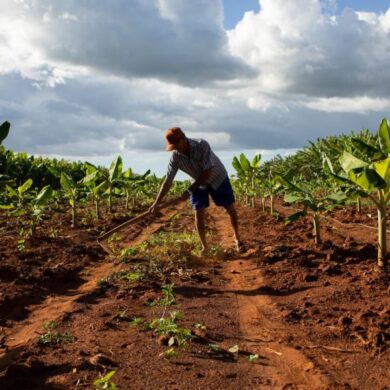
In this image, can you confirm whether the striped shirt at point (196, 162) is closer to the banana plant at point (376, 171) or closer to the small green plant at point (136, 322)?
the banana plant at point (376, 171)

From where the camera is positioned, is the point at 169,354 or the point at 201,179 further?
the point at 201,179

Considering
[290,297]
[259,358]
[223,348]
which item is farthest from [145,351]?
[290,297]

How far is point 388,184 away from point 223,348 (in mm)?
2374

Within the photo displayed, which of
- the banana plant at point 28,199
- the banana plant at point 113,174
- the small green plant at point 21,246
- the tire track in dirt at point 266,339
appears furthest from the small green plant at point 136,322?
the banana plant at point 113,174

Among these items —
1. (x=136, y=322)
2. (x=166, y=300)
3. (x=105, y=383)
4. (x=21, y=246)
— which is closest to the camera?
(x=105, y=383)

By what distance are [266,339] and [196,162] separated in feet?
11.1

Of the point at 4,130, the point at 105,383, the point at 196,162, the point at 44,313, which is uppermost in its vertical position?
the point at 4,130

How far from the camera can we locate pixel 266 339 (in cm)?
344

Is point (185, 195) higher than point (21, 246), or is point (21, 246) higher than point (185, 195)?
point (185, 195)

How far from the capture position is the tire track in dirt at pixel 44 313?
10.8 feet

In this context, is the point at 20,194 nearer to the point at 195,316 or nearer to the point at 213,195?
the point at 213,195

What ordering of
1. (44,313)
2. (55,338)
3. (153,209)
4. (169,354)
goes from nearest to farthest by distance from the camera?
(169,354), (55,338), (44,313), (153,209)

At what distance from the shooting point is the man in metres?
6.21

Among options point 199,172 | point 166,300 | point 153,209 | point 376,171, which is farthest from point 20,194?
point 376,171
